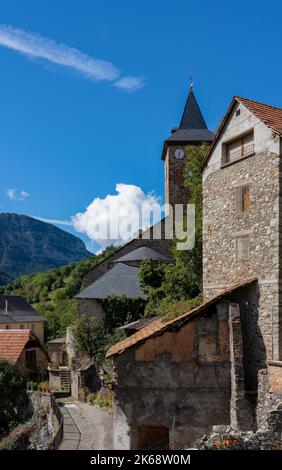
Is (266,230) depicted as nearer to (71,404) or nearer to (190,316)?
(190,316)

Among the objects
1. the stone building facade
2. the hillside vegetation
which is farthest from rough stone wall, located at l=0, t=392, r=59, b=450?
the hillside vegetation

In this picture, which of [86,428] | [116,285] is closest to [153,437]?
[86,428]

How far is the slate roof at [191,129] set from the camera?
4597 cm

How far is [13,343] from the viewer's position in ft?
113

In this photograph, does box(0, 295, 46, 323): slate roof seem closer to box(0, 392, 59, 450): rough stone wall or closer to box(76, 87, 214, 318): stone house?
box(76, 87, 214, 318): stone house

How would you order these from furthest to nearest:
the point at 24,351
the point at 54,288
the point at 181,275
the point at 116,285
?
the point at 54,288 → the point at 24,351 → the point at 116,285 → the point at 181,275

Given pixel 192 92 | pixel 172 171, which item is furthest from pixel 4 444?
pixel 192 92

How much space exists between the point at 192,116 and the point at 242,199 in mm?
36315

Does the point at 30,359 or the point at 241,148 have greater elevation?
the point at 241,148

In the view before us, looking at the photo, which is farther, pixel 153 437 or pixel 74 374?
pixel 74 374

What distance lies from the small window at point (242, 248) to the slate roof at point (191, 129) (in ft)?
102

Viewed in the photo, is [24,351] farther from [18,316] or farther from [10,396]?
[18,316]

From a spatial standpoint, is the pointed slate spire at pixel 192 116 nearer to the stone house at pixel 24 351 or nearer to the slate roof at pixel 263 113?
the stone house at pixel 24 351

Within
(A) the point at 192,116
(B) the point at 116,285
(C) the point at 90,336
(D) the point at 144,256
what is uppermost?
(A) the point at 192,116
